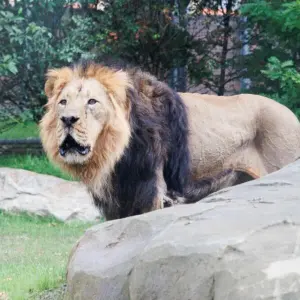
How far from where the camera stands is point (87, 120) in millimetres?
5781

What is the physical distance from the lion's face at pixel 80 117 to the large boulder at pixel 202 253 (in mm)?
1279

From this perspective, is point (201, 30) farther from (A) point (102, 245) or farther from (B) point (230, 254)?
(B) point (230, 254)

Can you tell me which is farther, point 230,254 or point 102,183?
point 102,183

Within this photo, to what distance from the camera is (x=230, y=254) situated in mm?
3490

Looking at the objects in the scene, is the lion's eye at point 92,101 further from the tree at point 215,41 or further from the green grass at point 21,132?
the green grass at point 21,132

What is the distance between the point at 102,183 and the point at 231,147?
56.0 inches

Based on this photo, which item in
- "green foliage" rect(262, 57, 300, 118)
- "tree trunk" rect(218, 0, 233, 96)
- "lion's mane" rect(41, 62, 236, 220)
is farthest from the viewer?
"tree trunk" rect(218, 0, 233, 96)

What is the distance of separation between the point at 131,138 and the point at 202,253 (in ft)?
8.75

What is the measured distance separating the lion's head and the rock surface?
11.7 ft

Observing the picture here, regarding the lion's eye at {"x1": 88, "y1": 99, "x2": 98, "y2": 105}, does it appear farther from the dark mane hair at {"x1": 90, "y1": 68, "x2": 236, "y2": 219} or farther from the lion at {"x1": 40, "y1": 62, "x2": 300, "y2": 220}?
the dark mane hair at {"x1": 90, "y1": 68, "x2": 236, "y2": 219}

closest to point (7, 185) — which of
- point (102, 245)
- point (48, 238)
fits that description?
point (48, 238)

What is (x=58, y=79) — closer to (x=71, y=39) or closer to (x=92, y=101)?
(x=92, y=101)

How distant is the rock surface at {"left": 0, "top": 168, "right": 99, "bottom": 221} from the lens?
980 centimetres

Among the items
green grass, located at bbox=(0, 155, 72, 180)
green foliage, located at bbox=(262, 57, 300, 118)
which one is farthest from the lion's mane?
green grass, located at bbox=(0, 155, 72, 180)
